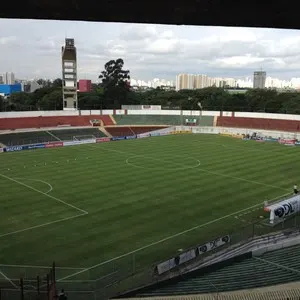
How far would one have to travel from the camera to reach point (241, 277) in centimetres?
1380

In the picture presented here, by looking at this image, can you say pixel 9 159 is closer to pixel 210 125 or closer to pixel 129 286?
pixel 129 286

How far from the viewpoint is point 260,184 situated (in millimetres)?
34719

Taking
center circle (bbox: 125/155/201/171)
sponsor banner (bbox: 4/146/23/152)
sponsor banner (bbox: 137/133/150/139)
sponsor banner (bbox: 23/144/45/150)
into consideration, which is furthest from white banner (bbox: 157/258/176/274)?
sponsor banner (bbox: 137/133/150/139)

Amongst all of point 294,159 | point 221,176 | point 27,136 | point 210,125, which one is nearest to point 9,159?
point 27,136

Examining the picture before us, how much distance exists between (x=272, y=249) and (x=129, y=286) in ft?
28.3

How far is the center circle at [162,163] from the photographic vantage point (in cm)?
4228

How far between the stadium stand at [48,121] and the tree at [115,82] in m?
29.0

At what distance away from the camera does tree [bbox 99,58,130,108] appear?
111250mm

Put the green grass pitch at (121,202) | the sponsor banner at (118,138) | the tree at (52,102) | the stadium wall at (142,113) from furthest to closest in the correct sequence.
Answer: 1. the tree at (52,102)
2. the stadium wall at (142,113)
3. the sponsor banner at (118,138)
4. the green grass pitch at (121,202)

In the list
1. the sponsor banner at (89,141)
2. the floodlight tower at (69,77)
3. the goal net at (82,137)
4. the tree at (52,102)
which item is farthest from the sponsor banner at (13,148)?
the tree at (52,102)

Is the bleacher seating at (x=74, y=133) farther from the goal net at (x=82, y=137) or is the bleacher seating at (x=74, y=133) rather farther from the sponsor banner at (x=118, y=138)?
the sponsor banner at (x=118, y=138)

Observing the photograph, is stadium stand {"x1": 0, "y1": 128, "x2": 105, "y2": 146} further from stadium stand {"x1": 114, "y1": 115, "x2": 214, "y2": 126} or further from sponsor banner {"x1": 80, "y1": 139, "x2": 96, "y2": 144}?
stadium stand {"x1": 114, "y1": 115, "x2": 214, "y2": 126}

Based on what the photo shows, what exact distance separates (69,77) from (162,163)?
5178cm

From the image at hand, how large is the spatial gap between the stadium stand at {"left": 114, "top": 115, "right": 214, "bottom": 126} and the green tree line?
10982 millimetres
